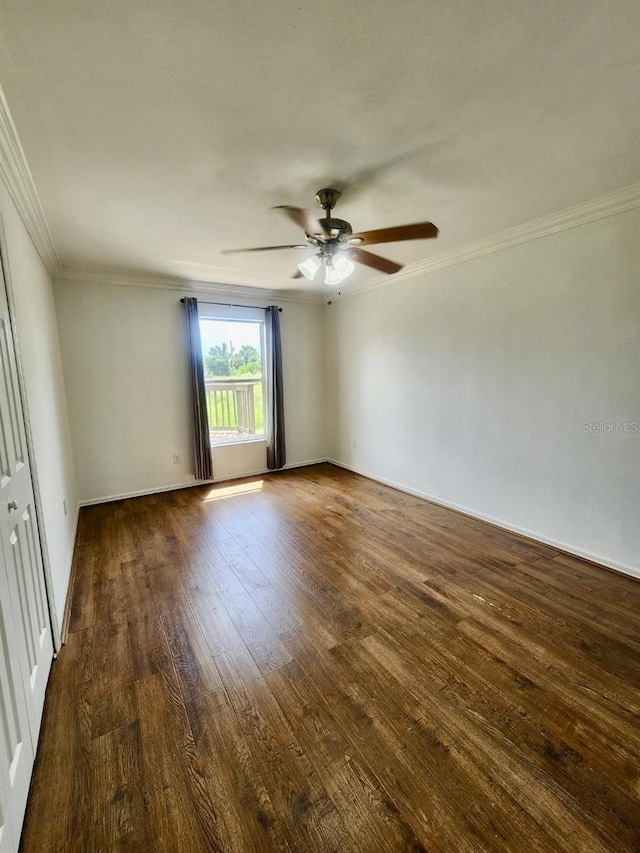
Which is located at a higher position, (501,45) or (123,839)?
(501,45)

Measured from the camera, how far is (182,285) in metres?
4.13

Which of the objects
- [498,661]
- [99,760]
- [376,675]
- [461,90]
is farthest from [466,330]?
[99,760]

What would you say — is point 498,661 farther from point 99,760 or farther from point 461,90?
point 461,90

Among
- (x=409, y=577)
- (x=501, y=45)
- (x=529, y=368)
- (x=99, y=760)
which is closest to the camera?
(x=501, y=45)

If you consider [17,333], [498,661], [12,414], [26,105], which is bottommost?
[498,661]

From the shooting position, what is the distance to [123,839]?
1078 mm

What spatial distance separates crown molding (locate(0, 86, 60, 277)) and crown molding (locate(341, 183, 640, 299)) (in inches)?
120

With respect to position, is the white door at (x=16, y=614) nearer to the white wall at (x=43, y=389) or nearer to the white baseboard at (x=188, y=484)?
the white wall at (x=43, y=389)

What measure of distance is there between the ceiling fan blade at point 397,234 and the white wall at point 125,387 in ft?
9.23

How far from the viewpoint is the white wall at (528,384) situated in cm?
239

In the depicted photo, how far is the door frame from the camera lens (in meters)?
1.54

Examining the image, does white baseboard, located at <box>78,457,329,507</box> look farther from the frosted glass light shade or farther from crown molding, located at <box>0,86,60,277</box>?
the frosted glass light shade

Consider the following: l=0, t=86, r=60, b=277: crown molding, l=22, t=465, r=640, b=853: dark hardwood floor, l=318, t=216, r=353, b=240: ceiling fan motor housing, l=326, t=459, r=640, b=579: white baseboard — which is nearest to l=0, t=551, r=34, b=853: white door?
l=22, t=465, r=640, b=853: dark hardwood floor

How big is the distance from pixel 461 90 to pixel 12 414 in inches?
89.3
